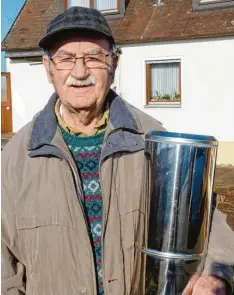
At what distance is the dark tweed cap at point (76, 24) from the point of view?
6.23 feet

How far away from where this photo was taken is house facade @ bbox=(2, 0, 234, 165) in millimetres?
9805

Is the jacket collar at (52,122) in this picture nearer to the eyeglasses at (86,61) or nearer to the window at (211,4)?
the eyeglasses at (86,61)

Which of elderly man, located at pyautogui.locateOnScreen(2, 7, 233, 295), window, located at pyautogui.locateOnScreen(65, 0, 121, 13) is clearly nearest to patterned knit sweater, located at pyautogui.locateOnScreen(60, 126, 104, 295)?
elderly man, located at pyautogui.locateOnScreen(2, 7, 233, 295)

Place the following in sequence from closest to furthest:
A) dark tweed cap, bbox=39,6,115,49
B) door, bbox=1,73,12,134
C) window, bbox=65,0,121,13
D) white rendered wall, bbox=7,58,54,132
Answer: dark tweed cap, bbox=39,6,115,49, window, bbox=65,0,121,13, white rendered wall, bbox=7,58,54,132, door, bbox=1,73,12,134

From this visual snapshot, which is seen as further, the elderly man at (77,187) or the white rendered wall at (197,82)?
the white rendered wall at (197,82)

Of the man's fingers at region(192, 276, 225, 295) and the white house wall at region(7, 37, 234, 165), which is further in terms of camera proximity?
the white house wall at region(7, 37, 234, 165)

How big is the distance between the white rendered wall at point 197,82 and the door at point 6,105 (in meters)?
3.57

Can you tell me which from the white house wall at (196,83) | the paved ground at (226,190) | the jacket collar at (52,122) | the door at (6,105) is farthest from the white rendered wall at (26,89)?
the jacket collar at (52,122)

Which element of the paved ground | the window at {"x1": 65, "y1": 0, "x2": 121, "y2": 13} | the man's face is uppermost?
the window at {"x1": 65, "y1": 0, "x2": 121, "y2": 13}

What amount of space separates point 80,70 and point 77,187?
1.46 ft

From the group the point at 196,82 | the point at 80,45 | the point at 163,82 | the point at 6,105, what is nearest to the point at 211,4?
the point at 196,82

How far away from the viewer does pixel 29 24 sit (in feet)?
41.6

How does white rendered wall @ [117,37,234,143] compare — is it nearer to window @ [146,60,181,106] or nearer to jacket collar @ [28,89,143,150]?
window @ [146,60,181,106]

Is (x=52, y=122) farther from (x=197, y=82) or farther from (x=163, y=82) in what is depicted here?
(x=163, y=82)
